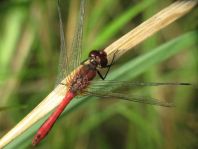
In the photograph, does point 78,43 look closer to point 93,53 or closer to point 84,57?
point 93,53

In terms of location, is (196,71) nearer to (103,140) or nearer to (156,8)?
(156,8)

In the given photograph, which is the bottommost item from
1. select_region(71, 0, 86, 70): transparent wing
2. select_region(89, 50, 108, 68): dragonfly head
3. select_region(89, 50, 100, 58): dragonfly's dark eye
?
select_region(89, 50, 108, 68): dragonfly head

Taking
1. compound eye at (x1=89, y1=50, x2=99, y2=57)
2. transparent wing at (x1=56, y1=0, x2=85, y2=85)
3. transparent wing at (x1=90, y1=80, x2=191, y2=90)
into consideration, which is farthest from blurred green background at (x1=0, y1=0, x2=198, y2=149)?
transparent wing at (x1=90, y1=80, x2=191, y2=90)

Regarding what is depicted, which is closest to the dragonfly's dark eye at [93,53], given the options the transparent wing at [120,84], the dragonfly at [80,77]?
the dragonfly at [80,77]

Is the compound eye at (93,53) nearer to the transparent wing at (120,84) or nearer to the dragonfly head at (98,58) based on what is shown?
the dragonfly head at (98,58)

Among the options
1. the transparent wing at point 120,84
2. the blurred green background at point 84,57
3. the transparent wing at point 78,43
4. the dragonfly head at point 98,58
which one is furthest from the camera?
the blurred green background at point 84,57

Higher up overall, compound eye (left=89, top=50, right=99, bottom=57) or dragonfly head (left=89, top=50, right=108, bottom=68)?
compound eye (left=89, top=50, right=99, bottom=57)

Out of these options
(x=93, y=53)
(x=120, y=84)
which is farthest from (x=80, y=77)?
(x=120, y=84)

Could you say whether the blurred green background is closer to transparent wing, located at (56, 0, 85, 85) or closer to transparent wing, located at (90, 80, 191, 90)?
transparent wing, located at (56, 0, 85, 85)
